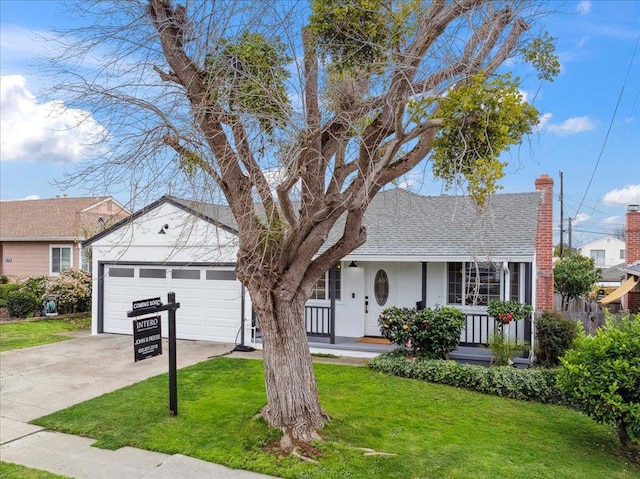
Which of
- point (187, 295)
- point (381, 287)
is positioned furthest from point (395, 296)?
point (187, 295)

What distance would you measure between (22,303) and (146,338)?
12442 millimetres

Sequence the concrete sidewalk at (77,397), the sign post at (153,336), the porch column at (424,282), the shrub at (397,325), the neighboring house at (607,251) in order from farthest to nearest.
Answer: the neighboring house at (607,251) < the porch column at (424,282) < the shrub at (397,325) < the sign post at (153,336) < the concrete sidewalk at (77,397)

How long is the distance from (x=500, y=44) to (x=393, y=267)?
7.23m

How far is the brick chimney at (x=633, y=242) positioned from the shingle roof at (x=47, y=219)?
21618 millimetres

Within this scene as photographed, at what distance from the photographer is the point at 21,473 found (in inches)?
193

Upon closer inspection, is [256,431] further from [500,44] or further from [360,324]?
[360,324]

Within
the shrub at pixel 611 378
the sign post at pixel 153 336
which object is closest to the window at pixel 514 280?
the shrub at pixel 611 378

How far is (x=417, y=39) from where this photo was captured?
17.1 ft

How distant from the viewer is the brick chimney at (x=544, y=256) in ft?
39.1

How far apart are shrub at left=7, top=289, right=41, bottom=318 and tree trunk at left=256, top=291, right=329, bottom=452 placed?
559 inches

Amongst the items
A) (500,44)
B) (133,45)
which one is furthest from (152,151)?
(500,44)

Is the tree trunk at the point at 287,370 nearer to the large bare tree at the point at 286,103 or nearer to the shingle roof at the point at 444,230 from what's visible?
the large bare tree at the point at 286,103

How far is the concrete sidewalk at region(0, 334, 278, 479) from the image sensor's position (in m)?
5.00

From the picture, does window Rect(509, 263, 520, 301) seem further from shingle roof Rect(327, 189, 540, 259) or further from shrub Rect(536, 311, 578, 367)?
shrub Rect(536, 311, 578, 367)
